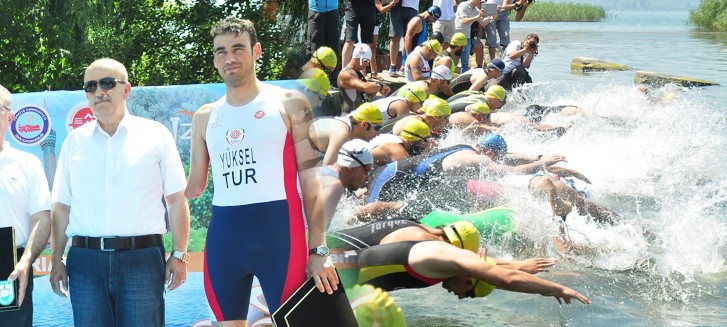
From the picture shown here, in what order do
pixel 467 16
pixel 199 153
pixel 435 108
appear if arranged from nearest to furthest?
1. pixel 199 153
2. pixel 435 108
3. pixel 467 16

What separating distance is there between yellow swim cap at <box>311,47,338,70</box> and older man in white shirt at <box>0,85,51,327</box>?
229 inches

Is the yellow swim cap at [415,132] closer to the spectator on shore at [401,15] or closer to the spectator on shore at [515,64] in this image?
the spectator on shore at [401,15]

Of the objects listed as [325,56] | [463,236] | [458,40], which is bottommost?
[463,236]

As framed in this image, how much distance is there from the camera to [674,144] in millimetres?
12273

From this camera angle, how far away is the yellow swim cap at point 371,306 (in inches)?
183

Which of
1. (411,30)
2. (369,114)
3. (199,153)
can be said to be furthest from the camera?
(411,30)

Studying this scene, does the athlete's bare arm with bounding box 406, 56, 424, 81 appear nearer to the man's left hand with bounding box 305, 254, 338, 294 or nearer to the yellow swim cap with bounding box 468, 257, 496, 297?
the yellow swim cap with bounding box 468, 257, 496, 297

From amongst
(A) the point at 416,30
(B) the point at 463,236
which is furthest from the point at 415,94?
(B) the point at 463,236

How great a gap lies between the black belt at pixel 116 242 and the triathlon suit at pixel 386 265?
1407 millimetres

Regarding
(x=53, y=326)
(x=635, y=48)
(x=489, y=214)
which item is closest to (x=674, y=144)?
(x=489, y=214)

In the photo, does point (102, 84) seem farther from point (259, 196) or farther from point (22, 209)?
point (259, 196)

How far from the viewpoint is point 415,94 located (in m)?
10.9

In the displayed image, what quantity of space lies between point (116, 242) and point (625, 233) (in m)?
5.14

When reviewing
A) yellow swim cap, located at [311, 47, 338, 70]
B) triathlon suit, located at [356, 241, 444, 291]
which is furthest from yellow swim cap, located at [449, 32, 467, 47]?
triathlon suit, located at [356, 241, 444, 291]
